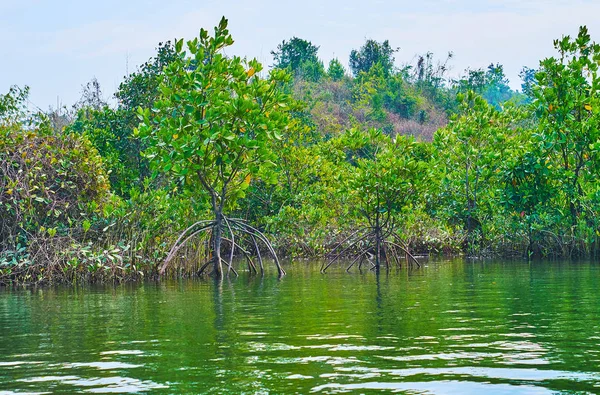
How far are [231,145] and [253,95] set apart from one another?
1.03 metres

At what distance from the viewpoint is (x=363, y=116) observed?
50500 millimetres

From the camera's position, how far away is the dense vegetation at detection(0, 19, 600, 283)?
16.9m

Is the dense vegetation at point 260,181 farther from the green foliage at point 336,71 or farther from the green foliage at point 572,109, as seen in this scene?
the green foliage at point 336,71

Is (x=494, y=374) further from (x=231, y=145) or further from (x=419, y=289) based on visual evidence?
(x=231, y=145)

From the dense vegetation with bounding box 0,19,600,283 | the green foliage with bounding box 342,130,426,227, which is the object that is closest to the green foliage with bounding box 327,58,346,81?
the dense vegetation with bounding box 0,19,600,283

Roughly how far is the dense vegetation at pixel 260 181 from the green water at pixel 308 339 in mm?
1980

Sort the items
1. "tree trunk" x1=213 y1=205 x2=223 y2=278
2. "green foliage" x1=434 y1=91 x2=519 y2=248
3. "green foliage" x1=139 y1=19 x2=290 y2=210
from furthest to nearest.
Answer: "green foliage" x1=434 y1=91 x2=519 y2=248 < "tree trunk" x1=213 y1=205 x2=223 y2=278 < "green foliage" x1=139 y1=19 x2=290 y2=210

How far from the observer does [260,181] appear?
87.2 feet

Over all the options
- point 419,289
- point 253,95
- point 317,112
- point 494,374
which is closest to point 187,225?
point 253,95

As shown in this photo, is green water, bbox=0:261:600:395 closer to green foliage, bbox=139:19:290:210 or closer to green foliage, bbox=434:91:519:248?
green foliage, bbox=139:19:290:210

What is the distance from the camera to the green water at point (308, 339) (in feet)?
21.6

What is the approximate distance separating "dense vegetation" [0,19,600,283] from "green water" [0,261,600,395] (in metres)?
1.98

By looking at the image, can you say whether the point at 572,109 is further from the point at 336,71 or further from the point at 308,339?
the point at 336,71

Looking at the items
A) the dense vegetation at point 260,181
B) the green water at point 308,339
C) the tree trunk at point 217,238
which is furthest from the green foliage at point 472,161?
the green water at point 308,339
